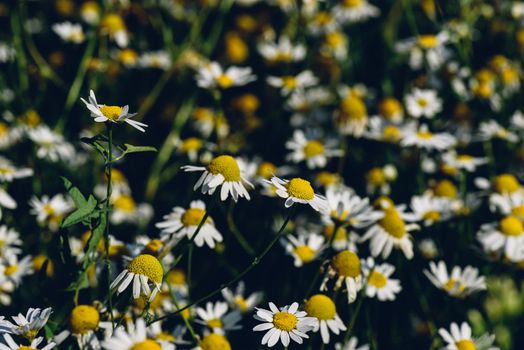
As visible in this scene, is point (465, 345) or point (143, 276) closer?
point (143, 276)

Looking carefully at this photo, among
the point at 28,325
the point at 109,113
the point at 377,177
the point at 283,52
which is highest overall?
the point at 109,113

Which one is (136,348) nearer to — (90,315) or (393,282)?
(90,315)

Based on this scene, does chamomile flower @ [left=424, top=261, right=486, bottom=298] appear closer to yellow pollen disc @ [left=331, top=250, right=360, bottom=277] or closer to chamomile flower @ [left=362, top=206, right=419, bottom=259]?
chamomile flower @ [left=362, top=206, right=419, bottom=259]

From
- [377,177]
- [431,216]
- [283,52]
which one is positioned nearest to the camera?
[431,216]

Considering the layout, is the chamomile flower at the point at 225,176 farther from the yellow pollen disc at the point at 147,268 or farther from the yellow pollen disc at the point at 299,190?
the yellow pollen disc at the point at 147,268

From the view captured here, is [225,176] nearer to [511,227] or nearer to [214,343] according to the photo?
[214,343]

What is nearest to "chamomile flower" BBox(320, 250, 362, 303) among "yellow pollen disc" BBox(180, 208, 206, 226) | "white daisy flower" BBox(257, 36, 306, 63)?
"yellow pollen disc" BBox(180, 208, 206, 226)

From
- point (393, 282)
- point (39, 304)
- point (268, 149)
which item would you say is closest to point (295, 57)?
point (268, 149)

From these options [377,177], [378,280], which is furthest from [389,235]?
[377,177]
